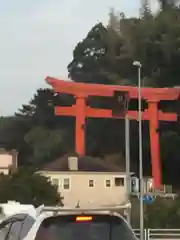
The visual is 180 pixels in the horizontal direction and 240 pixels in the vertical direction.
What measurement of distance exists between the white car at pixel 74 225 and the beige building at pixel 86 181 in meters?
66.0

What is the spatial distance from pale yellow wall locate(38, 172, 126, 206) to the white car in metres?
66.1

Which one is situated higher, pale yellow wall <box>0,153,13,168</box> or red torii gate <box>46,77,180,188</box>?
red torii gate <box>46,77,180,188</box>

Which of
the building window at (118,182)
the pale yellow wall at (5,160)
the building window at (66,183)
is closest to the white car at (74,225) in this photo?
the building window at (66,183)

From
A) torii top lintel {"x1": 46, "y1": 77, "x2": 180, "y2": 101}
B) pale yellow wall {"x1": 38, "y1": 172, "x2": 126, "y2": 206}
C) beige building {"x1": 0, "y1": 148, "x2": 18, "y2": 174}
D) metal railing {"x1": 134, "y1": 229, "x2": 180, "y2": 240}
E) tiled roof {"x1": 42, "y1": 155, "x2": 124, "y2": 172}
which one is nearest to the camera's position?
metal railing {"x1": 134, "y1": 229, "x2": 180, "y2": 240}

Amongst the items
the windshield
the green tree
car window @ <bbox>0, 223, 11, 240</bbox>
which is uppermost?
the windshield

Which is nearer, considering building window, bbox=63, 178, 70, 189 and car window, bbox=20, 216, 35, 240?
car window, bbox=20, 216, 35, 240

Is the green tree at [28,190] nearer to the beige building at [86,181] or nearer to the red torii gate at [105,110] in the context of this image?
the red torii gate at [105,110]

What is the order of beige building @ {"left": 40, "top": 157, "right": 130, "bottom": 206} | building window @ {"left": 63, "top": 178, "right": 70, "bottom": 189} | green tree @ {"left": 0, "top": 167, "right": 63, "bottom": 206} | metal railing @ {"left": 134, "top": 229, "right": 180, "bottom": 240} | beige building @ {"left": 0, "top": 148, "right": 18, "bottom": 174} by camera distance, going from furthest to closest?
beige building @ {"left": 0, "top": 148, "right": 18, "bottom": 174} < building window @ {"left": 63, "top": 178, "right": 70, "bottom": 189} < beige building @ {"left": 40, "top": 157, "right": 130, "bottom": 206} < green tree @ {"left": 0, "top": 167, "right": 63, "bottom": 206} < metal railing @ {"left": 134, "top": 229, "right": 180, "bottom": 240}

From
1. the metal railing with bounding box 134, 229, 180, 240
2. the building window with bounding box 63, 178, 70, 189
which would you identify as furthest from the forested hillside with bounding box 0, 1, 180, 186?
the metal railing with bounding box 134, 229, 180, 240

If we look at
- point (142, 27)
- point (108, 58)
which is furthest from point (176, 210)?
point (108, 58)

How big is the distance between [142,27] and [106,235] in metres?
86.3

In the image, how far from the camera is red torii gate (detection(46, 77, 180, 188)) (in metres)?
69.5

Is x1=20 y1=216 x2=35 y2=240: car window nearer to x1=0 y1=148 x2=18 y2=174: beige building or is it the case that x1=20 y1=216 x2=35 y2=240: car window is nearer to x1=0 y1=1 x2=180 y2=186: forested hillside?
x1=0 y1=1 x2=180 y2=186: forested hillside

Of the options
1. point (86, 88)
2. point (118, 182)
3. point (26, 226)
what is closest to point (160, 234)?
point (26, 226)
